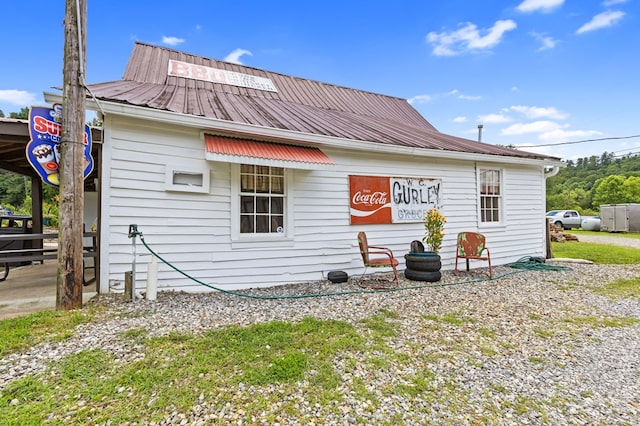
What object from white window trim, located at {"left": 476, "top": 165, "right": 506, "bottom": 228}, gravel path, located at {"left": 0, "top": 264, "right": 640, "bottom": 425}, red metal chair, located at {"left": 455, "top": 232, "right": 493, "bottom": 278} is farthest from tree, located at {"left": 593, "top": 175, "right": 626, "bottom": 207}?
gravel path, located at {"left": 0, "top": 264, "right": 640, "bottom": 425}

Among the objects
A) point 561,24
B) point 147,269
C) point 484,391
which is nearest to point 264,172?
point 147,269

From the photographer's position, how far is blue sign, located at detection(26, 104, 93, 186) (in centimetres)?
345

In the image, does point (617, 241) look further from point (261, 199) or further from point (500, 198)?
point (261, 199)

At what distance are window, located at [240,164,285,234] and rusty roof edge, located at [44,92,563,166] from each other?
2.08 ft

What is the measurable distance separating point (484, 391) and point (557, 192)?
56.4 meters

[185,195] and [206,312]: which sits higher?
[185,195]

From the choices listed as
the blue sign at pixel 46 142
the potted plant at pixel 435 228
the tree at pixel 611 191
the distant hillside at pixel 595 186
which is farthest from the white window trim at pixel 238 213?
the tree at pixel 611 191

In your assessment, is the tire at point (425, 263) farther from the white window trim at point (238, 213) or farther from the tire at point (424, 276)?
the white window trim at point (238, 213)

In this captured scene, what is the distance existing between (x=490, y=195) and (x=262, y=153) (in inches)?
244

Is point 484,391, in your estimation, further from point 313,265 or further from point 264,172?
point 264,172

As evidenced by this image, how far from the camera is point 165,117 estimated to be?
4.26m

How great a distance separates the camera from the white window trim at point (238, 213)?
16.3 ft

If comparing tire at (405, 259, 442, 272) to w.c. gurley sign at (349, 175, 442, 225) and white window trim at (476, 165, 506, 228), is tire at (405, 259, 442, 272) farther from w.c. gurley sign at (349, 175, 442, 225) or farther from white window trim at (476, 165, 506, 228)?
white window trim at (476, 165, 506, 228)

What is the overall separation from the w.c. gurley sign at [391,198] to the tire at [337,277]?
1.09 metres
